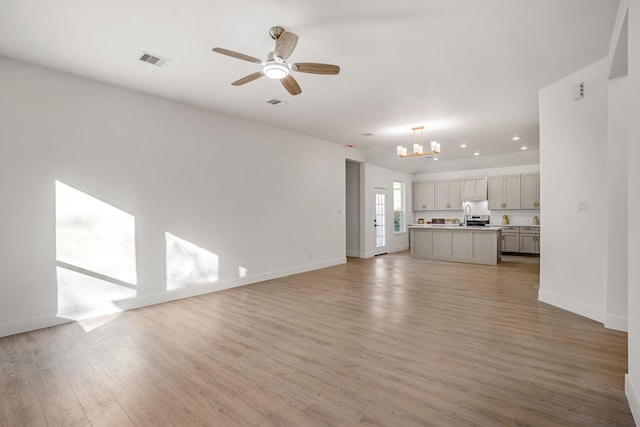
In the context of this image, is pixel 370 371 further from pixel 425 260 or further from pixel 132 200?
pixel 425 260

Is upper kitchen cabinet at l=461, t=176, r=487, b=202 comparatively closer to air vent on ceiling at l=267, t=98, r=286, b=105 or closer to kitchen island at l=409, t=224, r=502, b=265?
kitchen island at l=409, t=224, r=502, b=265

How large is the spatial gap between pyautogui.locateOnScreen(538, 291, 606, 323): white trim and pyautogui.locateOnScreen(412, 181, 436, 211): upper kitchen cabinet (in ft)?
22.4

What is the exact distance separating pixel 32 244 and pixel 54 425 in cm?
244

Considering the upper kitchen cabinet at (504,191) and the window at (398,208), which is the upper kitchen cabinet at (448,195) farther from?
the window at (398,208)

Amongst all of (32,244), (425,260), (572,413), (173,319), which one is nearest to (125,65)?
(32,244)

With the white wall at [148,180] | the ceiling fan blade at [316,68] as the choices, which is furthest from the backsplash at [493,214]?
the ceiling fan blade at [316,68]

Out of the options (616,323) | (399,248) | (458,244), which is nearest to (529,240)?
(458,244)

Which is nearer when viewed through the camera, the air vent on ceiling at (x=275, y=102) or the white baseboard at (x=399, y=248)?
the air vent on ceiling at (x=275, y=102)

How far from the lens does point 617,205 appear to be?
336cm

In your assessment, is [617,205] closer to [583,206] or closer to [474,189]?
[583,206]

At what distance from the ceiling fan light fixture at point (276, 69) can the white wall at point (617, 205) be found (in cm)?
359

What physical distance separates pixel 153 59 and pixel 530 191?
10.2m

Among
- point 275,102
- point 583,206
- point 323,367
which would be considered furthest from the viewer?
point 275,102

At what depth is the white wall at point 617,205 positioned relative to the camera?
332 cm
